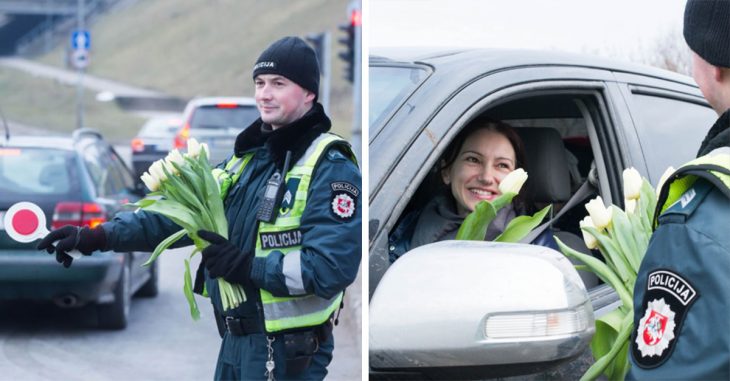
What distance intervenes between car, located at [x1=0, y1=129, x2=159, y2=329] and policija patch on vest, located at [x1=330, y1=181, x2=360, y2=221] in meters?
0.73

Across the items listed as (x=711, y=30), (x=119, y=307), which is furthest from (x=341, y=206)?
(x=119, y=307)

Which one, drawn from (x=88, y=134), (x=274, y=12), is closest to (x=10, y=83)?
(x=274, y=12)

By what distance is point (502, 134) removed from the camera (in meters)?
2.63

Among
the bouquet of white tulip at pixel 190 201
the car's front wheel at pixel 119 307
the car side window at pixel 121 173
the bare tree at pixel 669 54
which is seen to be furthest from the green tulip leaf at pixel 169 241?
the car side window at pixel 121 173

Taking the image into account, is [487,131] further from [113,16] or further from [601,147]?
[113,16]

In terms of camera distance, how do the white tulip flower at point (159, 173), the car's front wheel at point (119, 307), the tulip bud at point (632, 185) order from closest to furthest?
1. the tulip bud at point (632, 185)
2. the white tulip flower at point (159, 173)
3. the car's front wheel at point (119, 307)

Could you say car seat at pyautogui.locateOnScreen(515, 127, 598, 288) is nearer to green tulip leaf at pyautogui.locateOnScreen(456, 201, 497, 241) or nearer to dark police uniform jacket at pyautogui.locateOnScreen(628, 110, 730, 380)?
green tulip leaf at pyautogui.locateOnScreen(456, 201, 497, 241)

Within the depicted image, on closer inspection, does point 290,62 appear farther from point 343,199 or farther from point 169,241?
point 169,241

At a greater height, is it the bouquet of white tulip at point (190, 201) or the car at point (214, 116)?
the car at point (214, 116)

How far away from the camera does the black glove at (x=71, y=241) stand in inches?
99.2

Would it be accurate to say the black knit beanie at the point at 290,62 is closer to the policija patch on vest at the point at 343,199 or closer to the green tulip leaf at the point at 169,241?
the policija patch on vest at the point at 343,199

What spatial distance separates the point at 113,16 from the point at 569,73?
4213cm

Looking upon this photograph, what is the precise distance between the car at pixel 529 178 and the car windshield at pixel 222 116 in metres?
3.63

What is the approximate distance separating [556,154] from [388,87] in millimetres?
633
